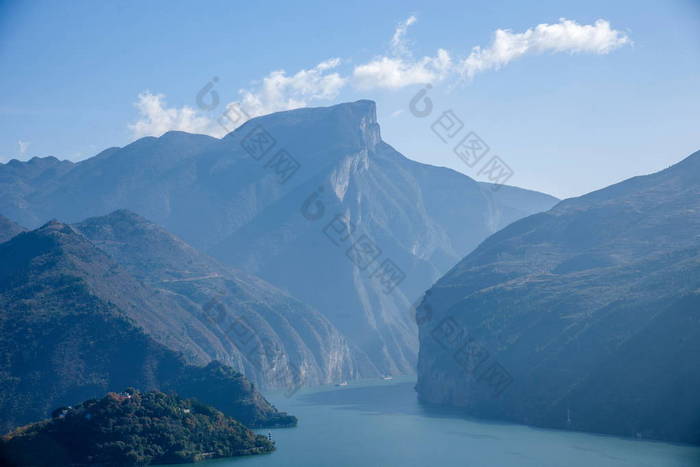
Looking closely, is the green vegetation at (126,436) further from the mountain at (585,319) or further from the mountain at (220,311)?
the mountain at (220,311)

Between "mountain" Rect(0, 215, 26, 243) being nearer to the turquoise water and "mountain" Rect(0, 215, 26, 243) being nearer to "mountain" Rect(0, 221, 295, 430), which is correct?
"mountain" Rect(0, 221, 295, 430)

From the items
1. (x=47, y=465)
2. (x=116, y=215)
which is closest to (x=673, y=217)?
(x=47, y=465)

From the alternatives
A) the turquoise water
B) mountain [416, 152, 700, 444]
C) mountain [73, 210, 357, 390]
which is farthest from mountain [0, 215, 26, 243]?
mountain [416, 152, 700, 444]

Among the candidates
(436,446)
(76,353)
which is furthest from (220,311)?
(436,446)

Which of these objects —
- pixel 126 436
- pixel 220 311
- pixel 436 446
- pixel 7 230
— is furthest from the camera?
pixel 220 311

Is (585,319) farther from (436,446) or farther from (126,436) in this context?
(126,436)

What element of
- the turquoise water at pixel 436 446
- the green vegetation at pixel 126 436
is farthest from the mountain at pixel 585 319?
the green vegetation at pixel 126 436

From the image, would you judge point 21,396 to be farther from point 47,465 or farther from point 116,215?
point 116,215
